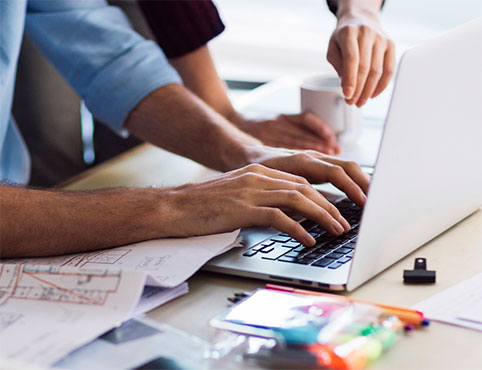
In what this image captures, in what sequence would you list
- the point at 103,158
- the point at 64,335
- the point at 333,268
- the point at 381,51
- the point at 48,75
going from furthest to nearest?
the point at 103,158 → the point at 48,75 → the point at 381,51 → the point at 333,268 → the point at 64,335

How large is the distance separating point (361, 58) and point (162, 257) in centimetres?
46

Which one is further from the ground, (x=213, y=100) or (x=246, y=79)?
(x=213, y=100)

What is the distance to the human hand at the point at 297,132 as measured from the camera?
4.10 feet

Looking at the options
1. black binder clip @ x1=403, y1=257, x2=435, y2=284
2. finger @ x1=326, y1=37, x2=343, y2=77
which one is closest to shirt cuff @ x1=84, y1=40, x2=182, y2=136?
finger @ x1=326, y1=37, x2=343, y2=77

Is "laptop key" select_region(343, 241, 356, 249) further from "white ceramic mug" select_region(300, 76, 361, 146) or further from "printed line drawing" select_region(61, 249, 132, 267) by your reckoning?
"white ceramic mug" select_region(300, 76, 361, 146)

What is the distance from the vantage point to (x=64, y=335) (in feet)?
2.03

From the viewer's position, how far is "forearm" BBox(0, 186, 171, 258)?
827 mm

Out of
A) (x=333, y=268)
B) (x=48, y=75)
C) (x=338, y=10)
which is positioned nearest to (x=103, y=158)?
(x=48, y=75)

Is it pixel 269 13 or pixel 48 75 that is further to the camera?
pixel 269 13

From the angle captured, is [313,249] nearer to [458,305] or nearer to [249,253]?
[249,253]

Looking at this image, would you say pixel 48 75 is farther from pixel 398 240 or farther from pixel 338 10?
pixel 398 240

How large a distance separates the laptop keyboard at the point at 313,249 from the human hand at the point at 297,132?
0.37 meters

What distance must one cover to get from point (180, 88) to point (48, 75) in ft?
2.33

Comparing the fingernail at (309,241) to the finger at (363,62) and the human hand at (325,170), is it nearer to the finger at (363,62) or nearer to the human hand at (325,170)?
the human hand at (325,170)
